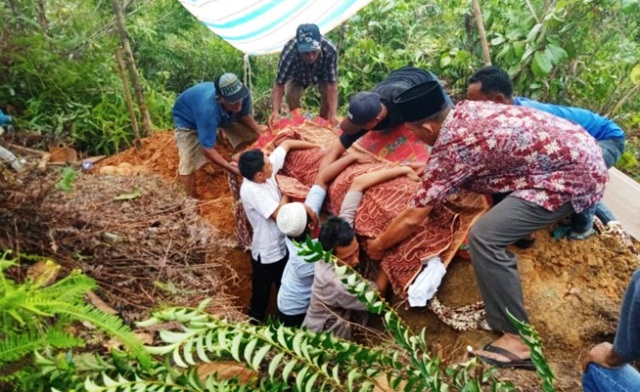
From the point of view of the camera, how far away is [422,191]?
3125 millimetres

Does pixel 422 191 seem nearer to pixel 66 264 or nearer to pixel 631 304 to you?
pixel 631 304

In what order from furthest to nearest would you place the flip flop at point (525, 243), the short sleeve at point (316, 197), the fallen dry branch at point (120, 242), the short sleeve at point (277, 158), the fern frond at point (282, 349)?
the short sleeve at point (277, 158) < the short sleeve at point (316, 197) < the flip flop at point (525, 243) < the fallen dry branch at point (120, 242) < the fern frond at point (282, 349)

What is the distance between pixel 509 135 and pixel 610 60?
4.66 m

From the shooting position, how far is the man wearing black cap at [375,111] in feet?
13.0

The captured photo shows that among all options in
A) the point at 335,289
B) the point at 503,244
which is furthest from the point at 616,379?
the point at 335,289

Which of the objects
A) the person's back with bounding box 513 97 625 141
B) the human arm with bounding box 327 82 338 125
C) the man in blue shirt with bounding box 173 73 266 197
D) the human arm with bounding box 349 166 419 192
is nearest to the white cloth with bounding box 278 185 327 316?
the human arm with bounding box 349 166 419 192

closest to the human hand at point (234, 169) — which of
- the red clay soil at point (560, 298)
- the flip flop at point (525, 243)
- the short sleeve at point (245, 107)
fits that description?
the short sleeve at point (245, 107)

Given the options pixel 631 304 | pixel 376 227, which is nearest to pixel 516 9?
pixel 376 227

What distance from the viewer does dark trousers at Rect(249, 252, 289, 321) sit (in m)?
4.41

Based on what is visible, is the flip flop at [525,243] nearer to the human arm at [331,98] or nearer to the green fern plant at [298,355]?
the green fern plant at [298,355]

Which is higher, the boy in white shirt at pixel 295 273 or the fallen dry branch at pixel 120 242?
the fallen dry branch at pixel 120 242

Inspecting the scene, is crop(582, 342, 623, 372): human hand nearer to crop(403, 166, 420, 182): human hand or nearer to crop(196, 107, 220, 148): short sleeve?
crop(403, 166, 420, 182): human hand

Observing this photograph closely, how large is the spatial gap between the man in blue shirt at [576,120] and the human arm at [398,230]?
2.79 ft

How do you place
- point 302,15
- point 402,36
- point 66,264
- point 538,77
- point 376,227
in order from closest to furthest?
1. point 66,264
2. point 376,227
3. point 538,77
4. point 302,15
5. point 402,36
